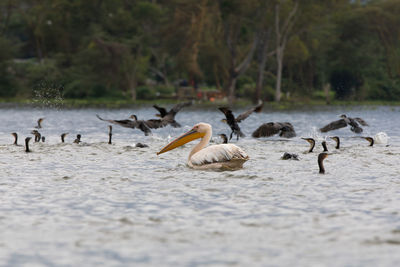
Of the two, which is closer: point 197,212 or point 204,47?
point 197,212

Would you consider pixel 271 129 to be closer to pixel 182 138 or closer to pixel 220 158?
pixel 182 138

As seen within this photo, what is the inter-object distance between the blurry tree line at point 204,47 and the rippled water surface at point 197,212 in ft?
157

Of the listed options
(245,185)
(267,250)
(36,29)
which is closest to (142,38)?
(36,29)

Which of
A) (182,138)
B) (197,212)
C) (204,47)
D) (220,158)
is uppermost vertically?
(204,47)

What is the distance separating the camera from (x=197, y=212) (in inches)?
348

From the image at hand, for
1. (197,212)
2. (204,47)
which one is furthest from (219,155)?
(204,47)

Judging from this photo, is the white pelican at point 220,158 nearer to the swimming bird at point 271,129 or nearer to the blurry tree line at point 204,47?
the swimming bird at point 271,129

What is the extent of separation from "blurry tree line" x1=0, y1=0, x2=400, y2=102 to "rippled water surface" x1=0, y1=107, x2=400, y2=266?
157 ft

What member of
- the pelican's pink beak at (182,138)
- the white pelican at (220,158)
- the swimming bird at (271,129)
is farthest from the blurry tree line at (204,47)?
the white pelican at (220,158)

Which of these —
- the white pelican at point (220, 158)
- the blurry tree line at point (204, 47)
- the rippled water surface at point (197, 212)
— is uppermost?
the blurry tree line at point (204, 47)

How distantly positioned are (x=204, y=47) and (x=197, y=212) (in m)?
56.8

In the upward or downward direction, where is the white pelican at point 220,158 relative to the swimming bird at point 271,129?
downward

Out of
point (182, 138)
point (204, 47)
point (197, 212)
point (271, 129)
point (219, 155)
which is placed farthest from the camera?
point (204, 47)

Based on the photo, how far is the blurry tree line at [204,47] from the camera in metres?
62.7
